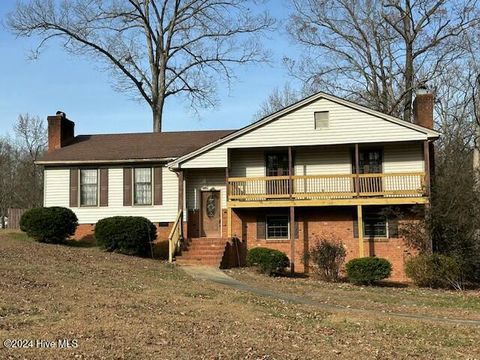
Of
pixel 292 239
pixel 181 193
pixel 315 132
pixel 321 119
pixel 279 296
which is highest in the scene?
pixel 321 119

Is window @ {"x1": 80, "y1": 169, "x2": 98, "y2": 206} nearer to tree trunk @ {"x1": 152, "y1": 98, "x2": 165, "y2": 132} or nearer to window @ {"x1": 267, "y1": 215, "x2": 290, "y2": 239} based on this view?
window @ {"x1": 267, "y1": 215, "x2": 290, "y2": 239}

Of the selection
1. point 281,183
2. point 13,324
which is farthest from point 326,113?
point 13,324

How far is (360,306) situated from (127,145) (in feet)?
52.7

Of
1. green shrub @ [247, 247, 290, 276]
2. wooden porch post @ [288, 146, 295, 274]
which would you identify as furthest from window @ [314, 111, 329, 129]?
green shrub @ [247, 247, 290, 276]

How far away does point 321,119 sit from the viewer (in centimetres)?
2294

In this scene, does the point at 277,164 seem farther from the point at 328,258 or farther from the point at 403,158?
the point at 328,258

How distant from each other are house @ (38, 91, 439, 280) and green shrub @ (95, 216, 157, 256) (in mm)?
1264

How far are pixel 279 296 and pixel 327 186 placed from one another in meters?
8.95

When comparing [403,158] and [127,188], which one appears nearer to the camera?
[403,158]

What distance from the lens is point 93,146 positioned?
2705 centimetres

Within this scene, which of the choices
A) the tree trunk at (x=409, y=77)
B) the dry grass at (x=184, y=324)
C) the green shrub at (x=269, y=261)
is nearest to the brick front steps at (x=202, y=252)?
the green shrub at (x=269, y=261)

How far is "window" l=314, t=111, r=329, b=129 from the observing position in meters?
22.9

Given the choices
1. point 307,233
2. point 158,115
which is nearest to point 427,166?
point 307,233

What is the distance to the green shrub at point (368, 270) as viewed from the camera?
19797 mm
